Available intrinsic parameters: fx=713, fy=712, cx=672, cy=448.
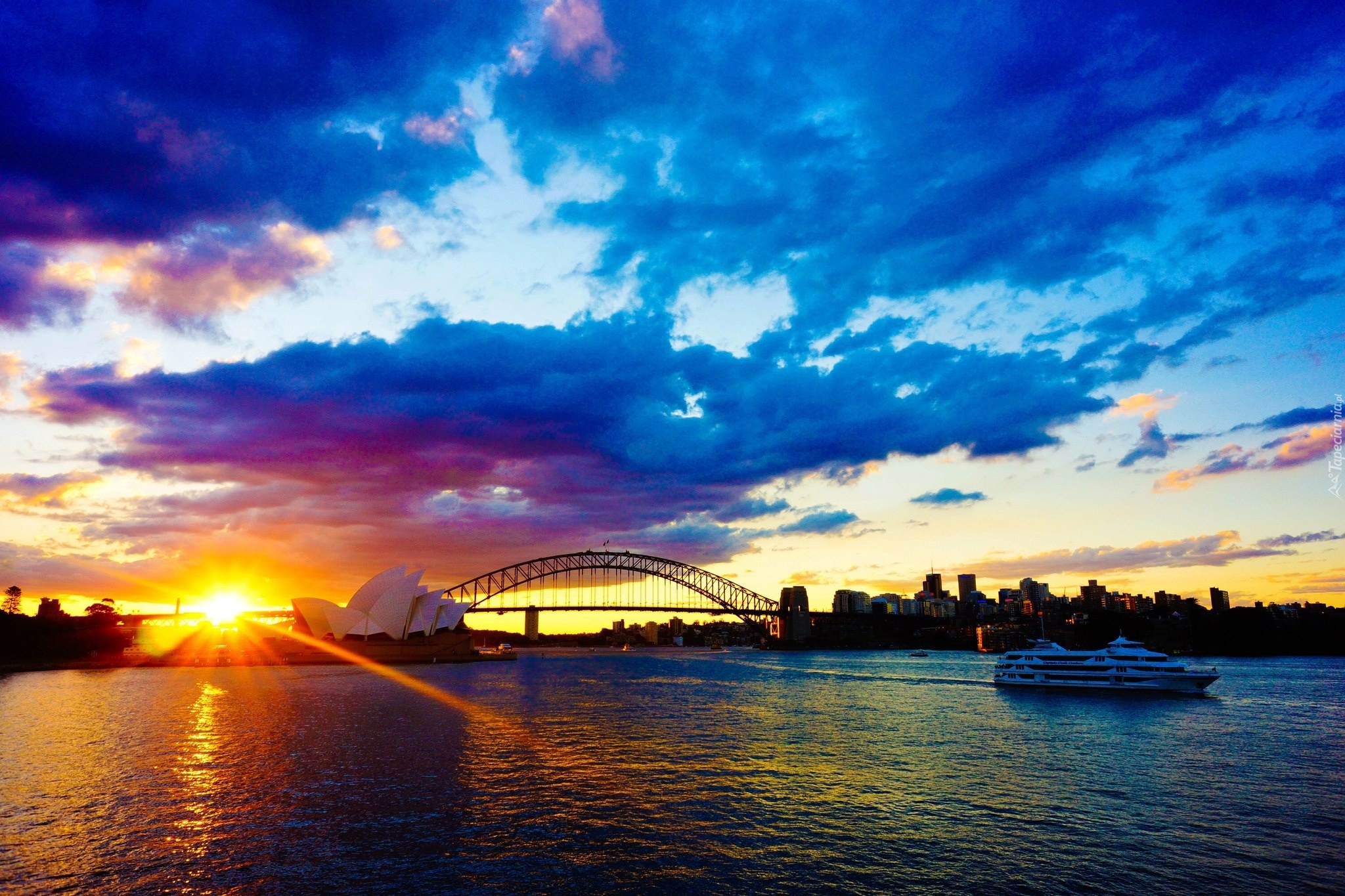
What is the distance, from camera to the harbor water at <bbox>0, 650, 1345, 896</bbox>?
67.3 ft

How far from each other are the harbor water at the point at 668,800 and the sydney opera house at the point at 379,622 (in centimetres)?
8650

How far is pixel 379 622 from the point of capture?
150m

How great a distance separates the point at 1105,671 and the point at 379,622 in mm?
131203

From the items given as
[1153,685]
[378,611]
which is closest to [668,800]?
[1153,685]

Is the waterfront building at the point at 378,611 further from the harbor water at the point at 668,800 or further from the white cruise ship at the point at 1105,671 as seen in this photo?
the white cruise ship at the point at 1105,671

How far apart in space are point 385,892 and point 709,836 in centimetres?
1030

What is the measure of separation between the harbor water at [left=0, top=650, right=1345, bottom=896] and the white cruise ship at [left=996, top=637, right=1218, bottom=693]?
10.0 m

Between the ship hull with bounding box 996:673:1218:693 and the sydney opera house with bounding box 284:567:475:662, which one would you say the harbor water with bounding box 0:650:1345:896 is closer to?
the ship hull with bounding box 996:673:1218:693

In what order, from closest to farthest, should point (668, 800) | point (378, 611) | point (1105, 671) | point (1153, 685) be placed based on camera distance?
point (668, 800) → point (1153, 685) → point (1105, 671) → point (378, 611)

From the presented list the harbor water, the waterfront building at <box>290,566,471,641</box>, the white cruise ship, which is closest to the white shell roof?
the waterfront building at <box>290,566,471,641</box>

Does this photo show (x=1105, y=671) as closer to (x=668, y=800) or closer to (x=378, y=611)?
(x=668, y=800)

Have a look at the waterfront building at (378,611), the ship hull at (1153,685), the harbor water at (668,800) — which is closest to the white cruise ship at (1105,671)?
the ship hull at (1153,685)

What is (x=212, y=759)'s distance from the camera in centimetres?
3747

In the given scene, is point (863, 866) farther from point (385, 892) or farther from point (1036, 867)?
point (385, 892)
